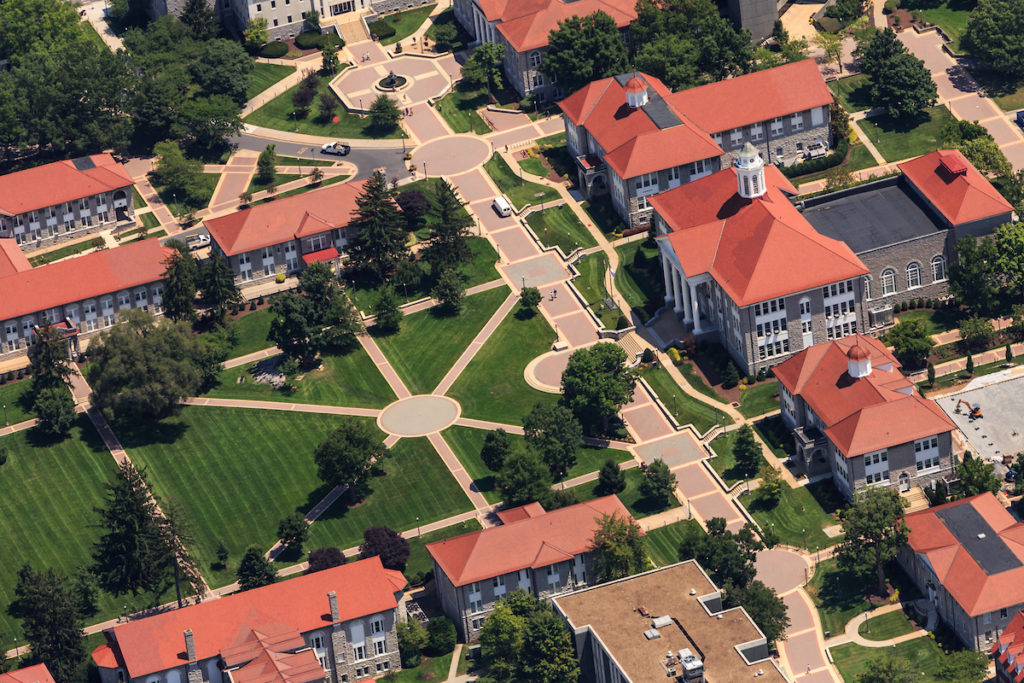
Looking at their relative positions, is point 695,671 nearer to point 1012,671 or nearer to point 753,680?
point 753,680

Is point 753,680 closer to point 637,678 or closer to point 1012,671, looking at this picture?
point 637,678

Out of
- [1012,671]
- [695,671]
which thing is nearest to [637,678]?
[695,671]

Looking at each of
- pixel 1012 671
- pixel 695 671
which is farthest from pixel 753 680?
pixel 1012 671

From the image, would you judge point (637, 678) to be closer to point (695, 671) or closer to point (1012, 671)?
point (695, 671)
